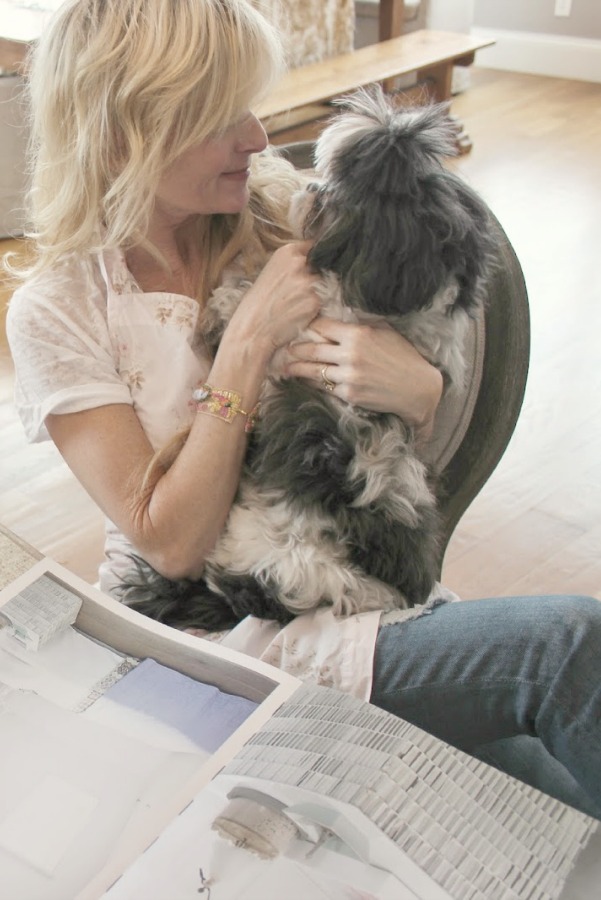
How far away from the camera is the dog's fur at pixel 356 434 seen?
3.54 ft

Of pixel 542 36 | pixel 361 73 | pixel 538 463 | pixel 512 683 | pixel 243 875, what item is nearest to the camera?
pixel 243 875

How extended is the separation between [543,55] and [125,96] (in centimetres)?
597

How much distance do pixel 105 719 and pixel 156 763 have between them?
0.07 meters

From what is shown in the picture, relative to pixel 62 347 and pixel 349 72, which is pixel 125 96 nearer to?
pixel 62 347

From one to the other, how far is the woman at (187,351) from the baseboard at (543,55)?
571 centimetres

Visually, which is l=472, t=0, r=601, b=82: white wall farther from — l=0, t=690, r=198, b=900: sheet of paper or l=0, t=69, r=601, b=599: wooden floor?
l=0, t=690, r=198, b=900: sheet of paper

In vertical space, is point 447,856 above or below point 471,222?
below

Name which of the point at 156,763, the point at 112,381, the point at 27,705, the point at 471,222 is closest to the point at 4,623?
the point at 27,705

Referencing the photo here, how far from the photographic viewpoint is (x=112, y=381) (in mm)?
1179

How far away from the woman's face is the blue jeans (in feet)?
1.92

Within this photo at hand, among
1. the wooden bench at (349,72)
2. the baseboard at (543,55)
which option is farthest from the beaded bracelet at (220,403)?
the baseboard at (543,55)

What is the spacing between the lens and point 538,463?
8.88 ft

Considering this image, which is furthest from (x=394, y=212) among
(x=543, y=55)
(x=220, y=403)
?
(x=543, y=55)

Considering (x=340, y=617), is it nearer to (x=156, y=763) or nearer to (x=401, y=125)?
(x=156, y=763)
